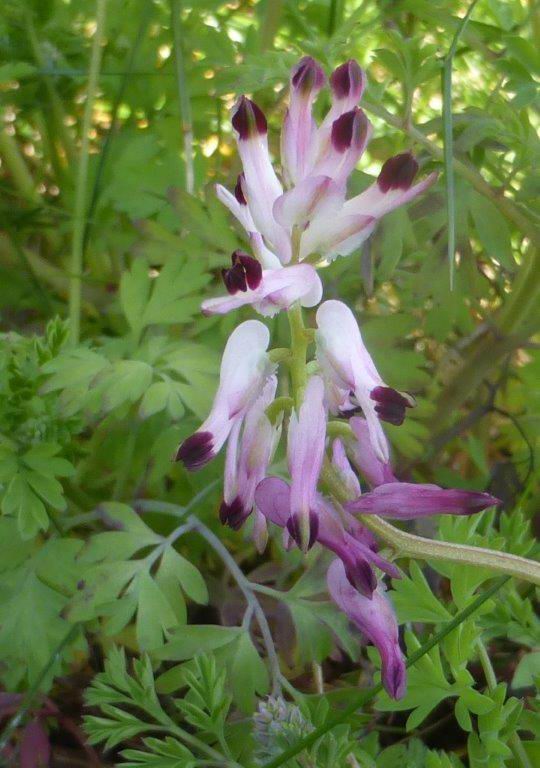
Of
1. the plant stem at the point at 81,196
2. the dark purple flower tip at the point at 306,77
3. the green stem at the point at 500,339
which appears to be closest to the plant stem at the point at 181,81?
the plant stem at the point at 81,196

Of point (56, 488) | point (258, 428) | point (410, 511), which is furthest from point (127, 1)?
point (410, 511)

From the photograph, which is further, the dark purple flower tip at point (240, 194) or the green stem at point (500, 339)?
the green stem at point (500, 339)

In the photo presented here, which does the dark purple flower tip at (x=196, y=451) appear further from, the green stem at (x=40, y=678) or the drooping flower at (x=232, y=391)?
the green stem at (x=40, y=678)

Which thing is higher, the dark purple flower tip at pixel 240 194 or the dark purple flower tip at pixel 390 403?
the dark purple flower tip at pixel 240 194

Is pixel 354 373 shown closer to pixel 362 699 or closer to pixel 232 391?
pixel 232 391

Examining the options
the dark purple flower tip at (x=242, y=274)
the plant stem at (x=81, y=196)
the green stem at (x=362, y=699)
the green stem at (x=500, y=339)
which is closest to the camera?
the dark purple flower tip at (x=242, y=274)

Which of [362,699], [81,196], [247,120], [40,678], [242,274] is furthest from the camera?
[81,196]

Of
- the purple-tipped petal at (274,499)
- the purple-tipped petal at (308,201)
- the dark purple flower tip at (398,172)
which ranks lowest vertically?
the purple-tipped petal at (274,499)

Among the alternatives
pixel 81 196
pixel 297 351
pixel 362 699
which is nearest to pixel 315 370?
pixel 297 351
